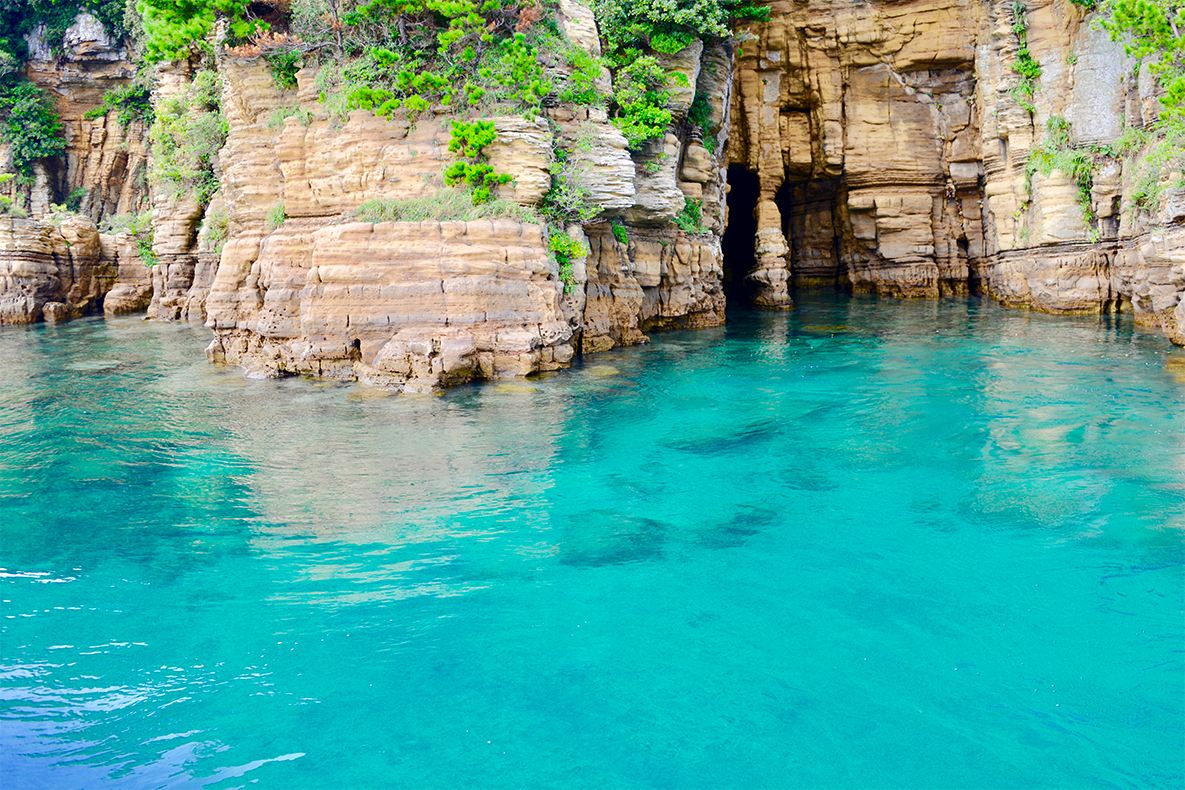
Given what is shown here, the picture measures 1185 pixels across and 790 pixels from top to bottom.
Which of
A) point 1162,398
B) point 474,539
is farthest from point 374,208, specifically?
point 1162,398

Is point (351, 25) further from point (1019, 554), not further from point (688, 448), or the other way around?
point (1019, 554)

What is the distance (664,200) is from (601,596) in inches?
548

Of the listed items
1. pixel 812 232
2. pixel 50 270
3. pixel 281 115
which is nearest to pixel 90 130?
pixel 50 270

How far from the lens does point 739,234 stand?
109 feet

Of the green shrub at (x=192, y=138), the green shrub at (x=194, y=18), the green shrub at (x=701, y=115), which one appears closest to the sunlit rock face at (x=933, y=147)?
the green shrub at (x=701, y=115)

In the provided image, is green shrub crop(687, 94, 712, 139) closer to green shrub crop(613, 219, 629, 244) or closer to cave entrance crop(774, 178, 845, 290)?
green shrub crop(613, 219, 629, 244)

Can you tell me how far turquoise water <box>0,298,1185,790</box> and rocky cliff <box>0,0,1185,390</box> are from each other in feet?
10.3

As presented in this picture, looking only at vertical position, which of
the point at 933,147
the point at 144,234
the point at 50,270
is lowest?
the point at 50,270

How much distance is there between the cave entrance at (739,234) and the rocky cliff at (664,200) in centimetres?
21

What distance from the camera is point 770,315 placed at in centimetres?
2450

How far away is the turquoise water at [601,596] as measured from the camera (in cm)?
444

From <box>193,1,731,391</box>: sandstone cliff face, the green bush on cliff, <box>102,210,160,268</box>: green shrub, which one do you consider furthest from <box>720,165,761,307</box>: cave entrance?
<box>102,210,160,268</box>: green shrub

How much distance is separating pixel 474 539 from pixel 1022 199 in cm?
2075

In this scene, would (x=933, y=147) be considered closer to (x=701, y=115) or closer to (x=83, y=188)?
(x=701, y=115)
